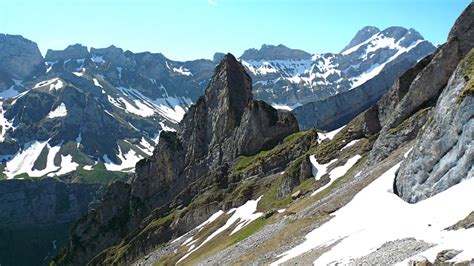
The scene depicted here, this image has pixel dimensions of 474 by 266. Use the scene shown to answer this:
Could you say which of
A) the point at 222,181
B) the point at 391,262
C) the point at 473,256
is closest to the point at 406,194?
the point at 391,262

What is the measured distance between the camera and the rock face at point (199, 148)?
124m

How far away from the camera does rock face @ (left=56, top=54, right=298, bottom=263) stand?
124 meters

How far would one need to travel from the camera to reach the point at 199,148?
141 metres

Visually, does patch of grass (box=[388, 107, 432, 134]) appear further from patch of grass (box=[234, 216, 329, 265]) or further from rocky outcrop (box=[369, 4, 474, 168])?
patch of grass (box=[234, 216, 329, 265])

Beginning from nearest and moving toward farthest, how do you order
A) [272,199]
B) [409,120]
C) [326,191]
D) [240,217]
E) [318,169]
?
1. [409,120]
2. [326,191]
3. [318,169]
4. [272,199]
5. [240,217]

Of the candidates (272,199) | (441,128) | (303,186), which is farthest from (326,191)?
(441,128)

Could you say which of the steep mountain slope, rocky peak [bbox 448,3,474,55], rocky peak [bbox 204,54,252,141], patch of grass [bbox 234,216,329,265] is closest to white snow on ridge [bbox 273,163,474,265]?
the steep mountain slope

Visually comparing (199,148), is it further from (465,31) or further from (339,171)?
(465,31)

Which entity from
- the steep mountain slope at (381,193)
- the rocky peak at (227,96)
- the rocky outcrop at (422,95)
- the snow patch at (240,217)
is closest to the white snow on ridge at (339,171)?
the steep mountain slope at (381,193)

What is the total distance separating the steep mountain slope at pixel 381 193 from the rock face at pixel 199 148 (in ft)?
65.0

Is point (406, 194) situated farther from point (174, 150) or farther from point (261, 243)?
point (174, 150)

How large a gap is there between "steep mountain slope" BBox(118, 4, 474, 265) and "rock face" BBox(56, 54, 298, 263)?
19805 millimetres

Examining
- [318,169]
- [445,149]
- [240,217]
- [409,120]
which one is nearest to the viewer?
[445,149]

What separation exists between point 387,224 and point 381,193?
1115cm
